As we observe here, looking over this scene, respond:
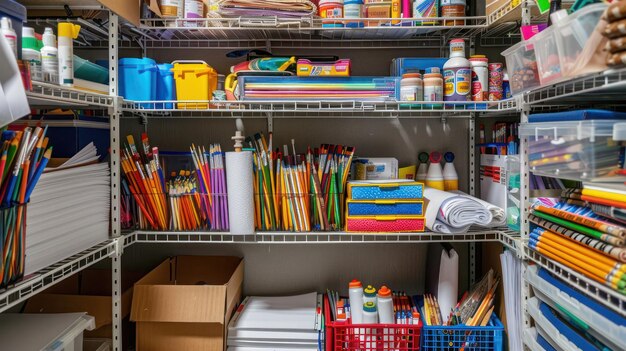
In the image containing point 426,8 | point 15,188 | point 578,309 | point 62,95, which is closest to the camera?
point 15,188

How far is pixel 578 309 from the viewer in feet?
3.50

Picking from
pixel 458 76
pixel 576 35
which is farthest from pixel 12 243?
pixel 458 76

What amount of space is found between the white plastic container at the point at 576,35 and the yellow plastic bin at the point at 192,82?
111 cm

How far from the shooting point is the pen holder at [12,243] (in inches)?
37.4

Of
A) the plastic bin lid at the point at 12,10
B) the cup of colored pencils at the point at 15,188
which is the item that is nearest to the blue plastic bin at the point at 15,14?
the plastic bin lid at the point at 12,10

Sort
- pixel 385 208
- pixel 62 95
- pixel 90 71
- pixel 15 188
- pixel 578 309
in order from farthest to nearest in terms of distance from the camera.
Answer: pixel 385 208 < pixel 90 71 < pixel 62 95 < pixel 578 309 < pixel 15 188

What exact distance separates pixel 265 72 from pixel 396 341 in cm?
103

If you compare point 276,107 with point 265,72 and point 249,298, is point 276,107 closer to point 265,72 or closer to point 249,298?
point 265,72

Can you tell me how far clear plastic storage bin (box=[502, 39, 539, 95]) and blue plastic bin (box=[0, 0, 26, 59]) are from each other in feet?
4.08

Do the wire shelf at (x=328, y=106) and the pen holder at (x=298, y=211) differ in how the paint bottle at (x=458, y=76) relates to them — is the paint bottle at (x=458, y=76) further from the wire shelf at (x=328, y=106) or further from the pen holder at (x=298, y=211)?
the pen holder at (x=298, y=211)

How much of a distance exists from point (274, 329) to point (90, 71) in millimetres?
1058

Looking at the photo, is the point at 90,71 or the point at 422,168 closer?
the point at 90,71

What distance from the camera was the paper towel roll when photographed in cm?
154

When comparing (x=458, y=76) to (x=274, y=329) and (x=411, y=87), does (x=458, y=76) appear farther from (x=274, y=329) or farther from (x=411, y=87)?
(x=274, y=329)
